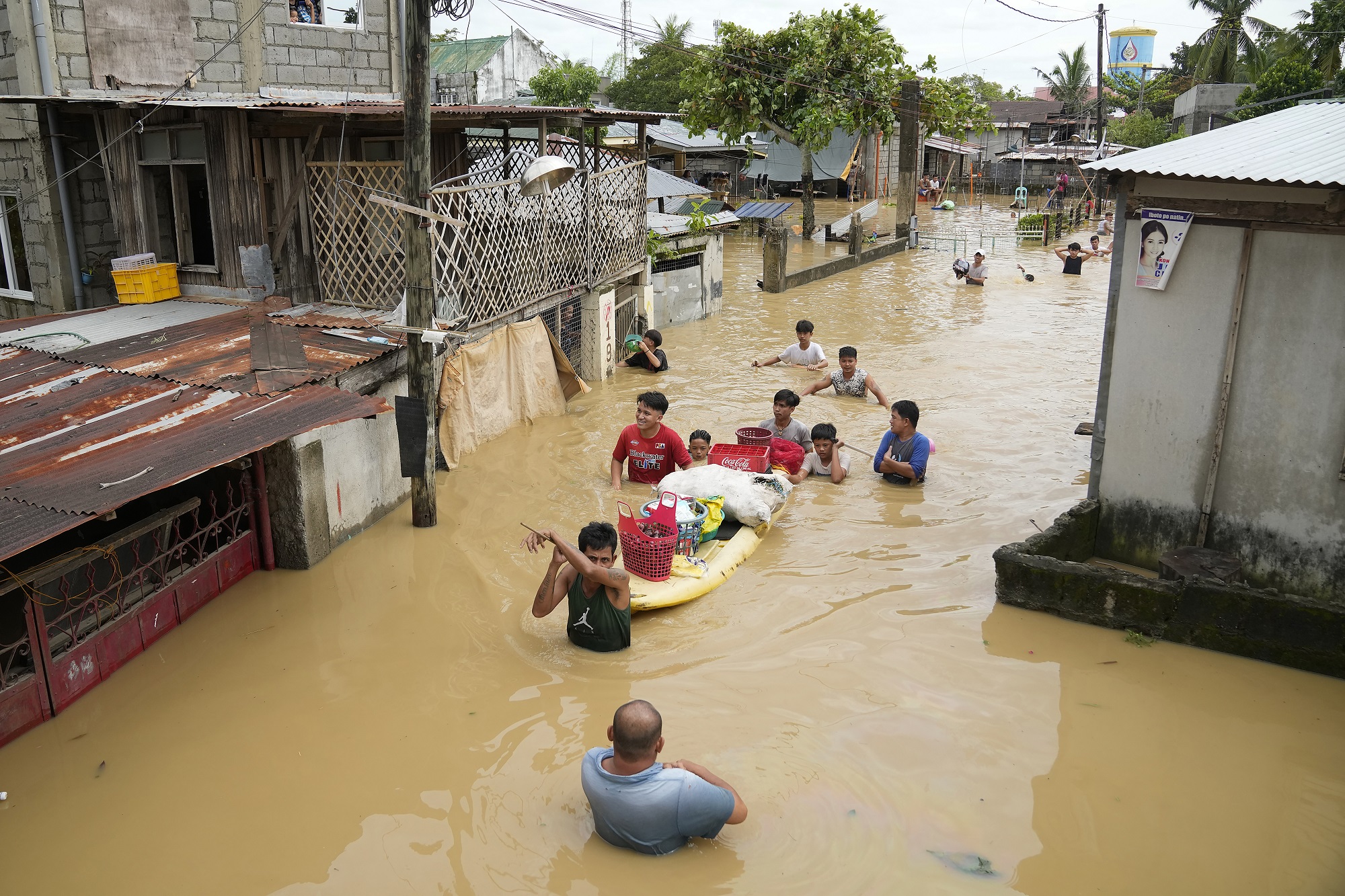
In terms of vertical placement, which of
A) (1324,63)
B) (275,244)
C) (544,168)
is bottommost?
(275,244)

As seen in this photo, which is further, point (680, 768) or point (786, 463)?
point (786, 463)

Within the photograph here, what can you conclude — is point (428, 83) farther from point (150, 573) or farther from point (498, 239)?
point (150, 573)

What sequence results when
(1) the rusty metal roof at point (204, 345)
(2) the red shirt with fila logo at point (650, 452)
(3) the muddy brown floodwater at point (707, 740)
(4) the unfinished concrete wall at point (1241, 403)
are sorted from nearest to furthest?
(3) the muddy brown floodwater at point (707, 740) → (4) the unfinished concrete wall at point (1241, 403) → (1) the rusty metal roof at point (204, 345) → (2) the red shirt with fila logo at point (650, 452)

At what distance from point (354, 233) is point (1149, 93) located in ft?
194

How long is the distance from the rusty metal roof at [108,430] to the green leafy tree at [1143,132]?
1710 inches

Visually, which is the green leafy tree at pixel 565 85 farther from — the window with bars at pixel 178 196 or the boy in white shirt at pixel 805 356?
the window with bars at pixel 178 196

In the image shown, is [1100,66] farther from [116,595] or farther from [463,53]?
[116,595]

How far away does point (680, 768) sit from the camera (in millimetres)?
4363

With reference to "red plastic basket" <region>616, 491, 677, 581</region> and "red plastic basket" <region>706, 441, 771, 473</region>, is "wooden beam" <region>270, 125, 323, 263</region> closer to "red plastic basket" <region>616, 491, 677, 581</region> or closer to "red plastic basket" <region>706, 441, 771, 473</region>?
"red plastic basket" <region>706, 441, 771, 473</region>

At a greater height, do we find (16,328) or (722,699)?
(16,328)

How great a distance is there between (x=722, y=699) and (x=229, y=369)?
4294 millimetres

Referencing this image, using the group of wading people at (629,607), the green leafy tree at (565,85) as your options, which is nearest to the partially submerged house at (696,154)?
the green leafy tree at (565,85)

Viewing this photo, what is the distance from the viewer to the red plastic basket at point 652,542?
22.1ft

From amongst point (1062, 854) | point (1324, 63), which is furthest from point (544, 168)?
point (1324, 63)
